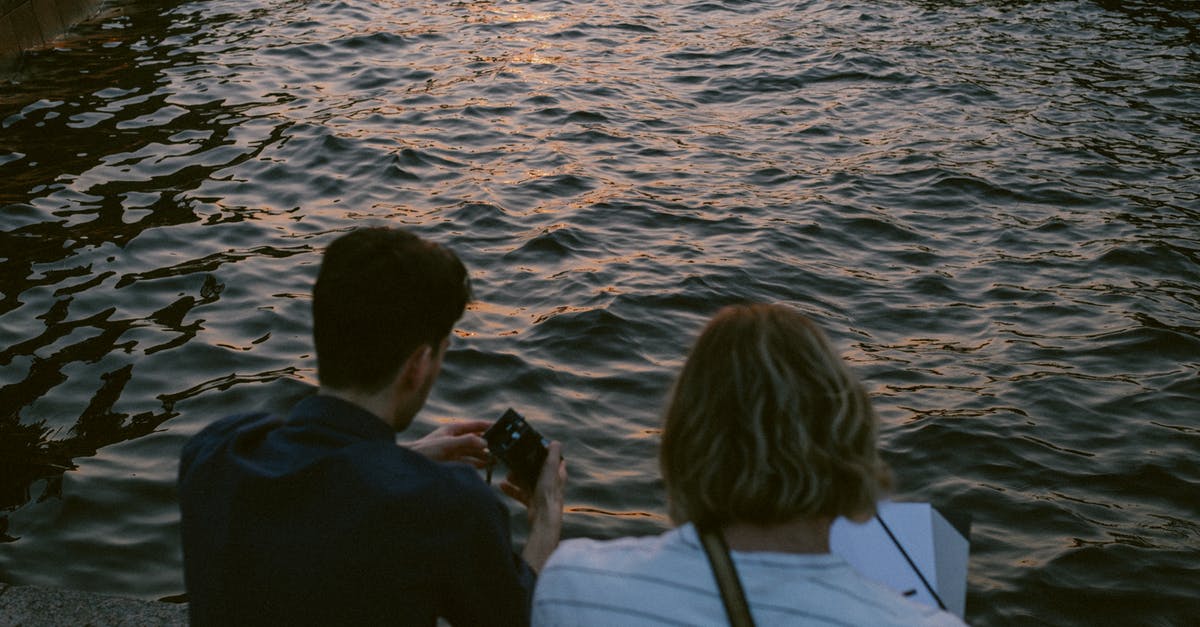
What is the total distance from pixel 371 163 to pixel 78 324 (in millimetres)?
3285

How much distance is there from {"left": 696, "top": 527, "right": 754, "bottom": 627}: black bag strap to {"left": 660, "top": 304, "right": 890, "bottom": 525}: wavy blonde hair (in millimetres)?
41

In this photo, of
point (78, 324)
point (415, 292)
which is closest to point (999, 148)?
point (78, 324)

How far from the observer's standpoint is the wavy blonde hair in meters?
1.94

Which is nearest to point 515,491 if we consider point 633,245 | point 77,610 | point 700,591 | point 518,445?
point 518,445

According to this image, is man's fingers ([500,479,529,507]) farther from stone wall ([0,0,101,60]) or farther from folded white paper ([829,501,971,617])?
stone wall ([0,0,101,60])

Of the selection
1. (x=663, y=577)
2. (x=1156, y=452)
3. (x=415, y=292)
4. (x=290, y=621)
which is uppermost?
(x=415, y=292)

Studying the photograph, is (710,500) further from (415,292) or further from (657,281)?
(657,281)

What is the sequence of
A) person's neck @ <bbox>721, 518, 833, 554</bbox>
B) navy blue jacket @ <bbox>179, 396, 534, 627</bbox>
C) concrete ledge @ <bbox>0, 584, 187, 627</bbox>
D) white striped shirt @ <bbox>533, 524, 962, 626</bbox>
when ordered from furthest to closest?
1. concrete ledge @ <bbox>0, 584, 187, 627</bbox>
2. navy blue jacket @ <bbox>179, 396, 534, 627</bbox>
3. person's neck @ <bbox>721, 518, 833, 554</bbox>
4. white striped shirt @ <bbox>533, 524, 962, 626</bbox>

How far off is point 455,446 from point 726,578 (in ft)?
3.92

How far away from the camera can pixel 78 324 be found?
657 cm

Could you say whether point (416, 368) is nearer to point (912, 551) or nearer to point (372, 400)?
point (372, 400)

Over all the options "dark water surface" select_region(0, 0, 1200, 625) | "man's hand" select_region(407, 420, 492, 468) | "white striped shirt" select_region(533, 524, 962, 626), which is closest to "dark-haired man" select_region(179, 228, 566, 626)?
"white striped shirt" select_region(533, 524, 962, 626)

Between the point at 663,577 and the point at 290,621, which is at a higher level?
the point at 663,577

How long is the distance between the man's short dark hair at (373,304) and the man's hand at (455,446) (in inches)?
21.0
